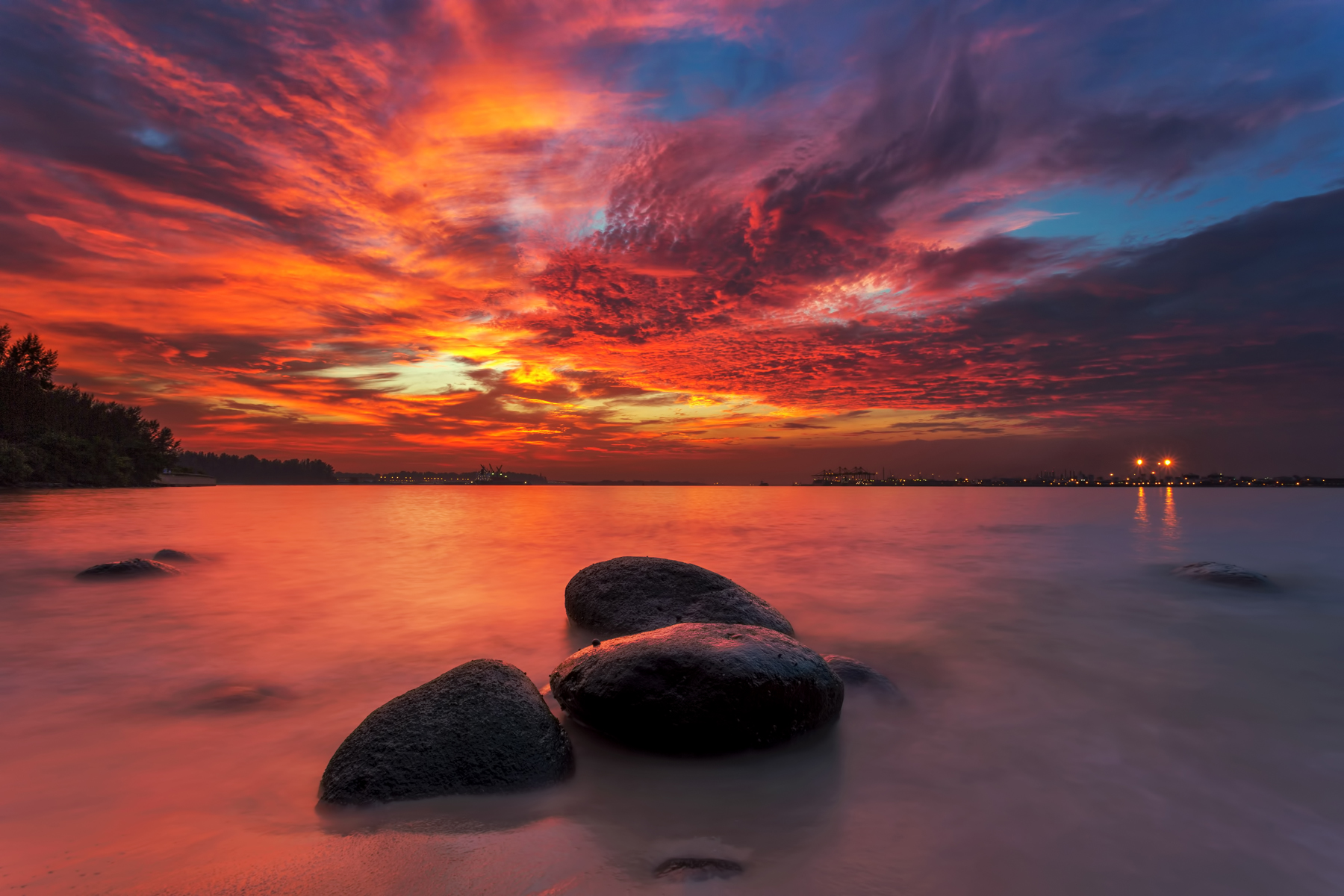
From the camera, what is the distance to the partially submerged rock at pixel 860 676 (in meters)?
5.89

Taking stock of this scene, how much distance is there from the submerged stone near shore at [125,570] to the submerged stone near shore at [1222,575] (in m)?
21.8

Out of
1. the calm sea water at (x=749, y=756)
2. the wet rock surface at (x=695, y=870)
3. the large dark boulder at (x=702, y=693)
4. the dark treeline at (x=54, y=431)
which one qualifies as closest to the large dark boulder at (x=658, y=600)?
the calm sea water at (x=749, y=756)

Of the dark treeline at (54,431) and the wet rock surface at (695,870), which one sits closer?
the wet rock surface at (695,870)

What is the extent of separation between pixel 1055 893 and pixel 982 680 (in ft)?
13.1

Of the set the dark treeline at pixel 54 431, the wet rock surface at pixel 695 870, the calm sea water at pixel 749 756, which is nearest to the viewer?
the wet rock surface at pixel 695 870

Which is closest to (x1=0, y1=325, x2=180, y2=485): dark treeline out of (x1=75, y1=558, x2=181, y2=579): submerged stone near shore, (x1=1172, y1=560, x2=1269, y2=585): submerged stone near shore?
(x1=75, y1=558, x2=181, y2=579): submerged stone near shore

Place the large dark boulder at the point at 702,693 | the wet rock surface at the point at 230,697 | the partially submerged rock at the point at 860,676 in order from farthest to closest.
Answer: the partially submerged rock at the point at 860,676 → the wet rock surface at the point at 230,697 → the large dark boulder at the point at 702,693

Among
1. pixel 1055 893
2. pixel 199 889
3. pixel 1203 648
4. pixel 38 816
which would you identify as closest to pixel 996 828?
pixel 1055 893

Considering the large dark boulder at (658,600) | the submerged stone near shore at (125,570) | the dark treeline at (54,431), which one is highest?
the dark treeline at (54,431)

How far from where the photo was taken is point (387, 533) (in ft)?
88.7

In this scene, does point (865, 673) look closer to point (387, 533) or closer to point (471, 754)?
point (471, 754)

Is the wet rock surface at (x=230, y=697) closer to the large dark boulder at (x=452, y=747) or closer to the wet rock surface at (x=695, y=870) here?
the large dark boulder at (x=452, y=747)

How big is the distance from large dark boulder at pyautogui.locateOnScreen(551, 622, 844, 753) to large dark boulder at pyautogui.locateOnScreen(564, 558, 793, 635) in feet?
7.48

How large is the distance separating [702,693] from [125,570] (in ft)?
45.4
